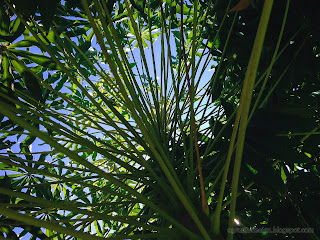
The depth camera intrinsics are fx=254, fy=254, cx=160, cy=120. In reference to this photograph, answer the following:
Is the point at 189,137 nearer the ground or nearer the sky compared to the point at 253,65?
nearer the sky

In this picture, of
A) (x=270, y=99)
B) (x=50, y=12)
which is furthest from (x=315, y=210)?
(x=50, y=12)

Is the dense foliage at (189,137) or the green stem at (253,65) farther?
the dense foliage at (189,137)

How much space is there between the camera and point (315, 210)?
1.06m

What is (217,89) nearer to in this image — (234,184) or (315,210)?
(315,210)

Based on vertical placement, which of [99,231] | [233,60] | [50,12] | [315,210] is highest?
[50,12]

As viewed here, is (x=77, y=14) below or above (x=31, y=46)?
above

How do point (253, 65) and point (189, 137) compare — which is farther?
point (189, 137)

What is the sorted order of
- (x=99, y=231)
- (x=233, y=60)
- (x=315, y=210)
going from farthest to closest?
(x=99, y=231) → (x=233, y=60) → (x=315, y=210)

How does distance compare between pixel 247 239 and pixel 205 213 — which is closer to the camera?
pixel 205 213

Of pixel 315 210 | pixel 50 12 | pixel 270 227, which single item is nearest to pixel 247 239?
pixel 270 227

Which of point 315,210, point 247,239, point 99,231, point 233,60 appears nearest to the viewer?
point 315,210

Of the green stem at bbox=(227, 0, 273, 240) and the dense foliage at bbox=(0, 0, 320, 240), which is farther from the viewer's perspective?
the dense foliage at bbox=(0, 0, 320, 240)

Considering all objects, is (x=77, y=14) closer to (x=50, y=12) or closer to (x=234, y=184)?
(x=50, y=12)

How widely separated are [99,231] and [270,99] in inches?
78.5
